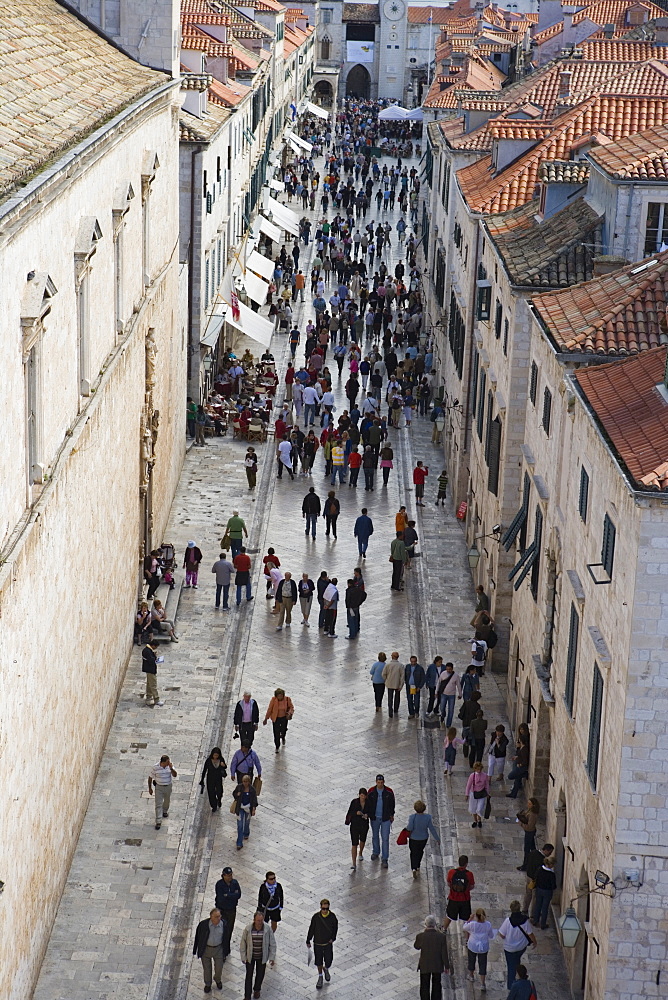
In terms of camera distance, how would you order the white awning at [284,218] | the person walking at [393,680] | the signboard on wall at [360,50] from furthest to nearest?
the signboard on wall at [360,50] → the white awning at [284,218] → the person walking at [393,680]

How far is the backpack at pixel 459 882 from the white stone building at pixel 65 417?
5325 mm

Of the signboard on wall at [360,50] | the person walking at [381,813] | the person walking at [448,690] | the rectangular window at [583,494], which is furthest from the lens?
the signboard on wall at [360,50]

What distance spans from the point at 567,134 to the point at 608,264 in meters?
11.1

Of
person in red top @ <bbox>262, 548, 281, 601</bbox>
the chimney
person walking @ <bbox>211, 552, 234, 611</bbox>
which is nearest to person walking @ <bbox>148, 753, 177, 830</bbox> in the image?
person walking @ <bbox>211, 552, 234, 611</bbox>

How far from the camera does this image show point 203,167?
147 feet

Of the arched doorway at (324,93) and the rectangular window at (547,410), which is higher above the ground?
the rectangular window at (547,410)

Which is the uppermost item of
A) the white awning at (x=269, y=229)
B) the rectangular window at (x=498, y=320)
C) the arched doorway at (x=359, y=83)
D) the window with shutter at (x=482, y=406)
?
the rectangular window at (x=498, y=320)

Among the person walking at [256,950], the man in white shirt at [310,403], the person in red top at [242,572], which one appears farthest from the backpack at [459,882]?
the man in white shirt at [310,403]

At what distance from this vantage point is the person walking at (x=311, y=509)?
1467 inches

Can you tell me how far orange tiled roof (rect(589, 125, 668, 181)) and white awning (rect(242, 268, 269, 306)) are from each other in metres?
26.2

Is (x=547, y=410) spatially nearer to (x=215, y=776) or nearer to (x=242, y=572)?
(x=215, y=776)

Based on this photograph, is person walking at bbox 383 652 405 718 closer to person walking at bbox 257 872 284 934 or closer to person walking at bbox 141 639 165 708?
person walking at bbox 141 639 165 708

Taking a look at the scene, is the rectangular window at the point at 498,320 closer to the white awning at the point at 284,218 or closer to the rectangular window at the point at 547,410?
the rectangular window at the point at 547,410

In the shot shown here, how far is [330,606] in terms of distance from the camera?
1261 inches
